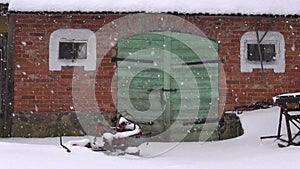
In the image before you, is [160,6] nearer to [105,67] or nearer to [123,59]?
[123,59]

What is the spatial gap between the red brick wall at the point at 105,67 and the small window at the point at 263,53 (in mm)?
246

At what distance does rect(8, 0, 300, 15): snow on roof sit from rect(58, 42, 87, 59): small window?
2.50 ft

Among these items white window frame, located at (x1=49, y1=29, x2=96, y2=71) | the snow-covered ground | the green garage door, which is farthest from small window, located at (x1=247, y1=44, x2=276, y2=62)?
white window frame, located at (x1=49, y1=29, x2=96, y2=71)

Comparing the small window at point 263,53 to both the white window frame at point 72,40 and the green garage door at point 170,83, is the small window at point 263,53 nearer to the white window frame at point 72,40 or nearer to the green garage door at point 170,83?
the green garage door at point 170,83

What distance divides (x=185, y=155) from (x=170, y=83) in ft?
6.65

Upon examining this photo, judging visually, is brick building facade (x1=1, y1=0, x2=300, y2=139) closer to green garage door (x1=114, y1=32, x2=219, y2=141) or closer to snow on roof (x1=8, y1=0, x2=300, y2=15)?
green garage door (x1=114, y1=32, x2=219, y2=141)

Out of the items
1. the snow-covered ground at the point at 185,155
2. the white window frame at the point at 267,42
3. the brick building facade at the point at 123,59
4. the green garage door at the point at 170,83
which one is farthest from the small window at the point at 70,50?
the white window frame at the point at 267,42

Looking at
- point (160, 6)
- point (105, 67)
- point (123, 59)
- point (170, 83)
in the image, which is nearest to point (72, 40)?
point (105, 67)

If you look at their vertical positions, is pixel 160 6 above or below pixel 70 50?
above

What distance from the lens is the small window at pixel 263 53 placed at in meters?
8.77

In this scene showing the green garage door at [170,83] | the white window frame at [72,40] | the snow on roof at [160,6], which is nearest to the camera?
the snow on roof at [160,6]

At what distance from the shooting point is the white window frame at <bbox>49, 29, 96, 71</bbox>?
8.52 m

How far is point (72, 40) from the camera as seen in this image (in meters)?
8.58

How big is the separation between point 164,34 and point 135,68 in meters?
0.86
